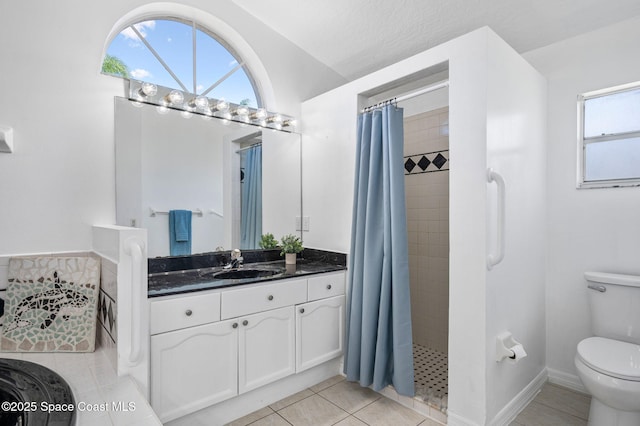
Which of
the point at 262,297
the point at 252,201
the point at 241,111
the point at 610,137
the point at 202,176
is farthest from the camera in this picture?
the point at 252,201

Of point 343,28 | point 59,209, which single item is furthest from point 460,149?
point 59,209

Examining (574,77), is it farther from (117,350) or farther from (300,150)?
(117,350)

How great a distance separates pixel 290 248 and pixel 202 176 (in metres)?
0.84

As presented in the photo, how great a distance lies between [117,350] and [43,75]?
1.49 meters

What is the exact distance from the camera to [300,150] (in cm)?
290

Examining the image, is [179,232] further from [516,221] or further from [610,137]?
[610,137]

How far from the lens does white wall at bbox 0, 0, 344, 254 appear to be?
1.68 m

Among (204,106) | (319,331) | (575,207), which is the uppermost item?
(204,106)

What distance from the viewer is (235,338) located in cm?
188

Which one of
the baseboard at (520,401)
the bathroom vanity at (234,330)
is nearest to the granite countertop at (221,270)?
the bathroom vanity at (234,330)

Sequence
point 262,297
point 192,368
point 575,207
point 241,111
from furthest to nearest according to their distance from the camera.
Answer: point 241,111
point 575,207
point 262,297
point 192,368

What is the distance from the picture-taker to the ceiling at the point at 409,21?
6.73 ft

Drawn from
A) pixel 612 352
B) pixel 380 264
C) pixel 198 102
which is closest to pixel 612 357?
pixel 612 352

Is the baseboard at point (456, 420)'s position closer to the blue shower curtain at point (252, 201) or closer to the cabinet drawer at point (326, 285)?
the cabinet drawer at point (326, 285)
